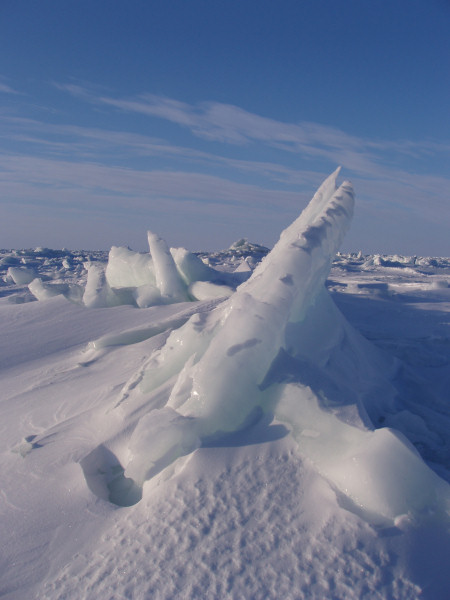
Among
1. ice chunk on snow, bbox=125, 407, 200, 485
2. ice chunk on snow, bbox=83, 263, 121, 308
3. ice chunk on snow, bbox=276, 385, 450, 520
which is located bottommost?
ice chunk on snow, bbox=83, 263, 121, 308

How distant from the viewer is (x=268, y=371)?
207 centimetres

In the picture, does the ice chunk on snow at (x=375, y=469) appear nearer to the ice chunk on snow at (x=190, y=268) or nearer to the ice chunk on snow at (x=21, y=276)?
the ice chunk on snow at (x=190, y=268)

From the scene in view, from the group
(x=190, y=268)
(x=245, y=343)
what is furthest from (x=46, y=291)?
(x=245, y=343)

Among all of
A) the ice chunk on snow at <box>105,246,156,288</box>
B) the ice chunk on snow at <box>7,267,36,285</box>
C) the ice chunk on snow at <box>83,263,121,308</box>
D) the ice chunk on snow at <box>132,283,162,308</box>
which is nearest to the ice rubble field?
the ice chunk on snow at <box>132,283,162,308</box>

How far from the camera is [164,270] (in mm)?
5617

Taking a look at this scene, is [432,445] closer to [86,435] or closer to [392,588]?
[392,588]

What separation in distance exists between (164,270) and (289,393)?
391cm

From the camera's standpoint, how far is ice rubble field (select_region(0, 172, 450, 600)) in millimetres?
1314

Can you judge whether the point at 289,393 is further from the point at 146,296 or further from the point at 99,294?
the point at 99,294

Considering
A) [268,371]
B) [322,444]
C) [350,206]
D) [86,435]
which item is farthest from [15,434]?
[350,206]

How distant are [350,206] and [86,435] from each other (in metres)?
2.37

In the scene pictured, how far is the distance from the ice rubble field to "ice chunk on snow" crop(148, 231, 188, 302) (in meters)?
2.29

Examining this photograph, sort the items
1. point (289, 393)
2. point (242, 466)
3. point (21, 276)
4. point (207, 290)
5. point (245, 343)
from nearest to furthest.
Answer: point (242, 466) < point (289, 393) < point (245, 343) < point (207, 290) < point (21, 276)

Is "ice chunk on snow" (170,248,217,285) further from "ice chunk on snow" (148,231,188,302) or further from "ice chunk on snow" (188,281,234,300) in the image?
"ice chunk on snow" (148,231,188,302)
